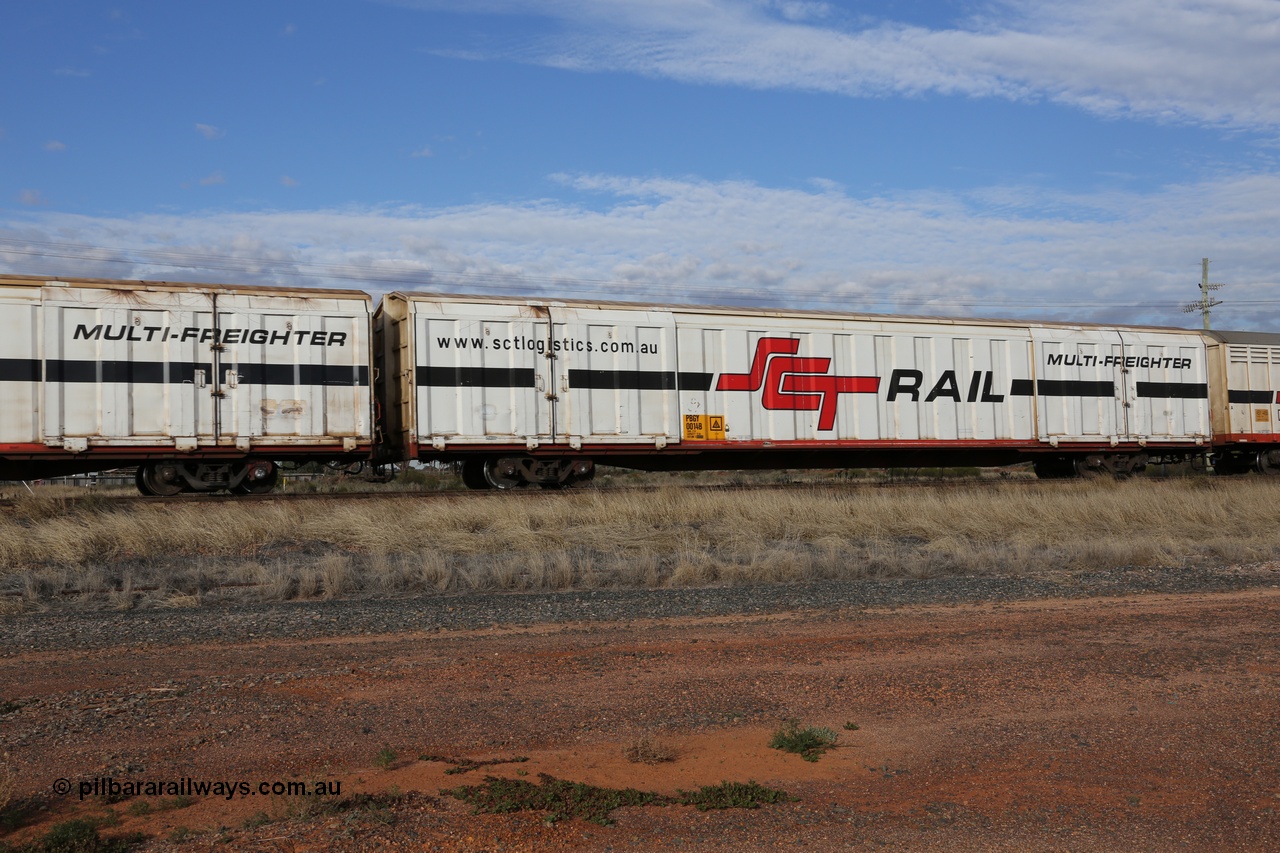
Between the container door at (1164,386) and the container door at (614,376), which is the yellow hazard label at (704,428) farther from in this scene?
the container door at (1164,386)

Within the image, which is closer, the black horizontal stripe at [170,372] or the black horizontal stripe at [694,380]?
the black horizontal stripe at [170,372]

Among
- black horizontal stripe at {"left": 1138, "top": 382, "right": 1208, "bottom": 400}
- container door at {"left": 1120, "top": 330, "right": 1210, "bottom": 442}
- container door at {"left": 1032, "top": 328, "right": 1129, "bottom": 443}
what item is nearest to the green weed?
container door at {"left": 1032, "top": 328, "right": 1129, "bottom": 443}

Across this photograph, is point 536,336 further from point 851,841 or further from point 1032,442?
point 851,841

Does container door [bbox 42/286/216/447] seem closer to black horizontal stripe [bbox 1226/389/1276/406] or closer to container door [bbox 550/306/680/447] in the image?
container door [bbox 550/306/680/447]

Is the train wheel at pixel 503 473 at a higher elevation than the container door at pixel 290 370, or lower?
lower

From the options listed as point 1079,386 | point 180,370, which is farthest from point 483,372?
point 1079,386

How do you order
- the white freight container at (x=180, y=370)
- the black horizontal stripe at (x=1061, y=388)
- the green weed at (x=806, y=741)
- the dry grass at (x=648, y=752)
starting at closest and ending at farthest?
the dry grass at (x=648, y=752) → the green weed at (x=806, y=741) → the white freight container at (x=180, y=370) → the black horizontal stripe at (x=1061, y=388)

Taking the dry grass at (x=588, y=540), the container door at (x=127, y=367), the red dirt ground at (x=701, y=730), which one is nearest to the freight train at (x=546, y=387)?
the container door at (x=127, y=367)

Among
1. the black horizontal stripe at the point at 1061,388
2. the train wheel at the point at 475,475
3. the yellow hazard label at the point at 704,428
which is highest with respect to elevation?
the black horizontal stripe at the point at 1061,388

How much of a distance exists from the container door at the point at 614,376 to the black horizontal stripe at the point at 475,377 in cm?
58

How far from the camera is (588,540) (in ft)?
40.4

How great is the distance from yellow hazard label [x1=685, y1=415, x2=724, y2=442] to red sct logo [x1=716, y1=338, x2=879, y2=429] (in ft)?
2.00

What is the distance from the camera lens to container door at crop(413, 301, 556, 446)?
640 inches

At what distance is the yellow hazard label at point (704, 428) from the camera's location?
17.8 meters
